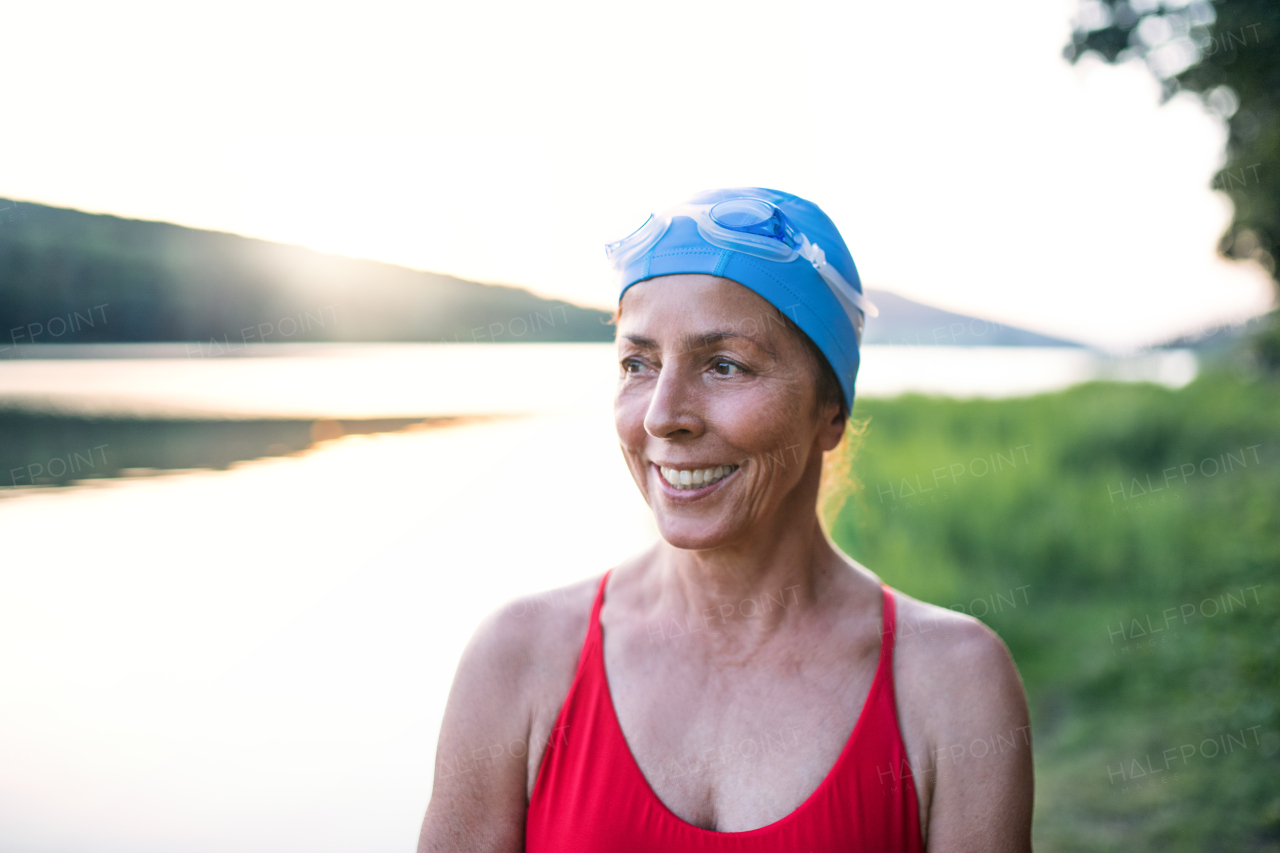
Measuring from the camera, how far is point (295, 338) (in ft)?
19.0

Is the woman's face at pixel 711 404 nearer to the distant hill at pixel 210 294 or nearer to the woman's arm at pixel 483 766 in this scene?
the woman's arm at pixel 483 766

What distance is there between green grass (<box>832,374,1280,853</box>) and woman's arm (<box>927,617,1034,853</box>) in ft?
5.53

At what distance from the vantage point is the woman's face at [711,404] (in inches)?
74.3

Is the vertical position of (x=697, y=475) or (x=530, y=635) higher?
(x=697, y=475)

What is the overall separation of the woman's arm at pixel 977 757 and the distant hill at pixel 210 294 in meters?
2.73

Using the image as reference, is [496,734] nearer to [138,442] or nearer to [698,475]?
[698,475]

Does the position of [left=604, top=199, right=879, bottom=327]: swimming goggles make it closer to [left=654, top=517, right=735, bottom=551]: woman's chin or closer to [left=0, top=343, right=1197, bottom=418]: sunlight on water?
[left=654, top=517, right=735, bottom=551]: woman's chin

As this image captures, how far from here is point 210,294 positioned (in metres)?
9.63

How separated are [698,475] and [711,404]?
173 mm

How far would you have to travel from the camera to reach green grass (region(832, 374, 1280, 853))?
5.38m

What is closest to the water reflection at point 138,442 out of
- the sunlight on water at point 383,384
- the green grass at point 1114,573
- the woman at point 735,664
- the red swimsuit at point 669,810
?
the sunlight on water at point 383,384

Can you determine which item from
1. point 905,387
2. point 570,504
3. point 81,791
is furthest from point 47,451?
point 905,387

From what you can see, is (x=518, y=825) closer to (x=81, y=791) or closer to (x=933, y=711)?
(x=933, y=711)

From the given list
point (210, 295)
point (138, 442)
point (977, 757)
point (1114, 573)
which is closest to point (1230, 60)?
point (1114, 573)
